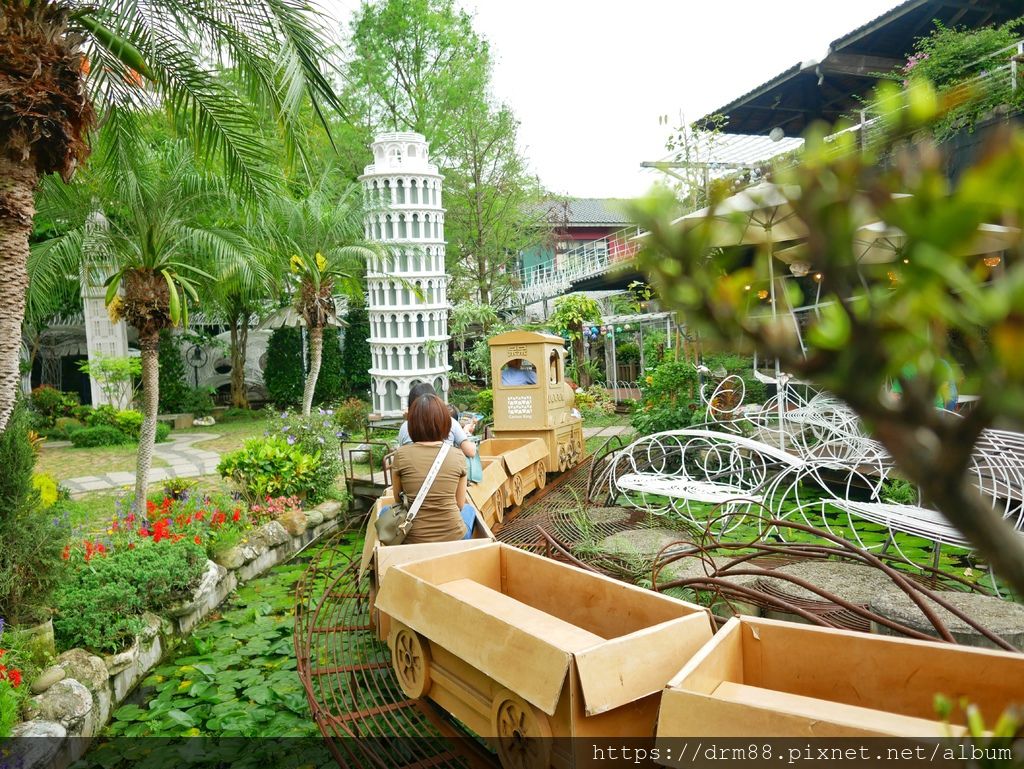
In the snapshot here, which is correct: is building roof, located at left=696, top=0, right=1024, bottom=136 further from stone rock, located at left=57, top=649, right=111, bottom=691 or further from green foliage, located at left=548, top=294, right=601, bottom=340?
→ stone rock, located at left=57, top=649, right=111, bottom=691

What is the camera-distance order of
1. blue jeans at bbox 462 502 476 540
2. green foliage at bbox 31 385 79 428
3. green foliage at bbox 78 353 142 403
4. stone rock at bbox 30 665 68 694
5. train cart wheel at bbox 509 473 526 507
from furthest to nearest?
green foliage at bbox 31 385 79 428 → green foliage at bbox 78 353 142 403 → train cart wheel at bbox 509 473 526 507 → blue jeans at bbox 462 502 476 540 → stone rock at bbox 30 665 68 694

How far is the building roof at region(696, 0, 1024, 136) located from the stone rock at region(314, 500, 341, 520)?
798 centimetres

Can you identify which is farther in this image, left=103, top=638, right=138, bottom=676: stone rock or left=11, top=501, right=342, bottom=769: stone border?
left=103, top=638, right=138, bottom=676: stone rock

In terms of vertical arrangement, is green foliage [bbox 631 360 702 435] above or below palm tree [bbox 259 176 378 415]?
below

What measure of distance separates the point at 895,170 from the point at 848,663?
2087 mm

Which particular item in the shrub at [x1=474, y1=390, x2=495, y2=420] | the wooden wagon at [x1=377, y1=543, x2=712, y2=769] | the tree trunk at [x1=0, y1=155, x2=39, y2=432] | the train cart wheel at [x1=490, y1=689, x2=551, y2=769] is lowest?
Result: the train cart wheel at [x1=490, y1=689, x2=551, y2=769]

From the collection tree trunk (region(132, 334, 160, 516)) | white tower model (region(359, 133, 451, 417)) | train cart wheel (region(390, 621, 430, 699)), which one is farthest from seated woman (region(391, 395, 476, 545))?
white tower model (region(359, 133, 451, 417))

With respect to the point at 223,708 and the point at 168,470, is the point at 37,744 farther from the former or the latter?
the point at 168,470

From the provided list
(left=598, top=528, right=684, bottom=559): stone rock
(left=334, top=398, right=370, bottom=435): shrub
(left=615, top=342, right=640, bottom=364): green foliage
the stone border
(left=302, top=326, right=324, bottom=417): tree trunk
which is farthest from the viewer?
(left=615, top=342, right=640, bottom=364): green foliage

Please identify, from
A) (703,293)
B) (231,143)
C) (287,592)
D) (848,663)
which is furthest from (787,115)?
(703,293)

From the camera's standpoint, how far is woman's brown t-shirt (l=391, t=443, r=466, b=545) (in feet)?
13.0

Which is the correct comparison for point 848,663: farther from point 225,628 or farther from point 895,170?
point 225,628

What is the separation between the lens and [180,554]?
5074 millimetres

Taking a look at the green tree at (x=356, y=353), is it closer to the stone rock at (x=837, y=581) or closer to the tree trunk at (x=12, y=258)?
the tree trunk at (x=12, y=258)
